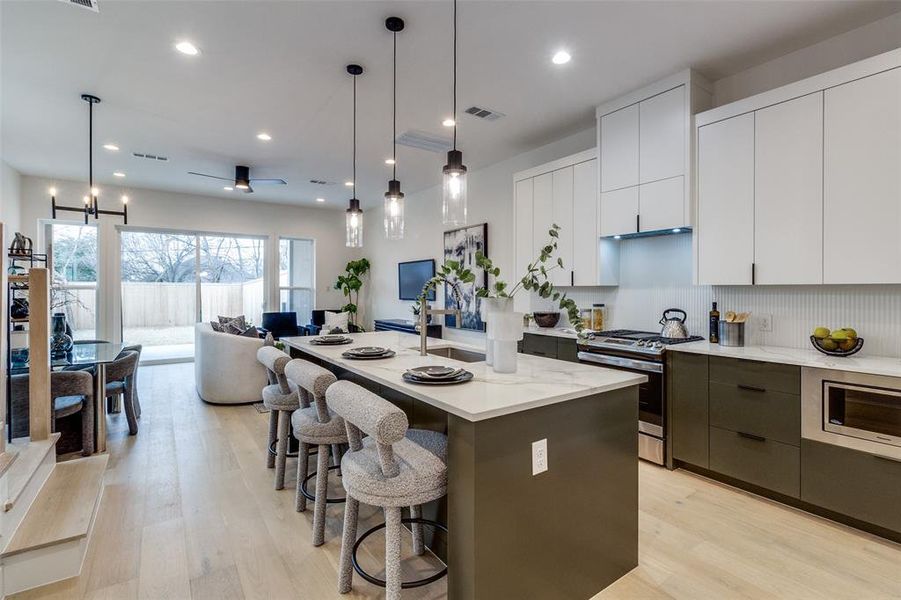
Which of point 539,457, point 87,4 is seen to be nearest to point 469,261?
point 87,4

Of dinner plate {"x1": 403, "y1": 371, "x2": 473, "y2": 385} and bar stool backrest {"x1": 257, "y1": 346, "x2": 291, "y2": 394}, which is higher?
dinner plate {"x1": 403, "y1": 371, "x2": 473, "y2": 385}

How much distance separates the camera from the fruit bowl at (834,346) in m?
2.57

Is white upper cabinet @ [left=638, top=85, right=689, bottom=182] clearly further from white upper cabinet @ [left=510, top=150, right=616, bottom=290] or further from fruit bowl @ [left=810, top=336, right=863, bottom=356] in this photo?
fruit bowl @ [left=810, top=336, right=863, bottom=356]

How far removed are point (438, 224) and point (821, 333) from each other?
197 inches

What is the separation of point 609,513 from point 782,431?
145 cm

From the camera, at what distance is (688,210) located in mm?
3205

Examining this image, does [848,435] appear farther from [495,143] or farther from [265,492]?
[495,143]

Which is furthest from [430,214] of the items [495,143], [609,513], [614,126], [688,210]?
[609,513]

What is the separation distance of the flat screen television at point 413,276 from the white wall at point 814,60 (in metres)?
4.41

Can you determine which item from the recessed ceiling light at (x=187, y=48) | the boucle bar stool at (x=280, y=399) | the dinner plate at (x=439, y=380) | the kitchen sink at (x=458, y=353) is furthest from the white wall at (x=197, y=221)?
the dinner plate at (x=439, y=380)

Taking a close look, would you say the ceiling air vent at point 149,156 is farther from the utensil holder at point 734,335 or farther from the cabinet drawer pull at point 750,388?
the cabinet drawer pull at point 750,388

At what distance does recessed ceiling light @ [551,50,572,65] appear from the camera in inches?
116

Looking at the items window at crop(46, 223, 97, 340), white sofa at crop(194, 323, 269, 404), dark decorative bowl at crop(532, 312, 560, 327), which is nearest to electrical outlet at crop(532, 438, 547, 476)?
dark decorative bowl at crop(532, 312, 560, 327)

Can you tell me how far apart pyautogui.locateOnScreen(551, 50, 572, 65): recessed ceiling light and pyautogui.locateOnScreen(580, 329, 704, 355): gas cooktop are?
2.09 metres
